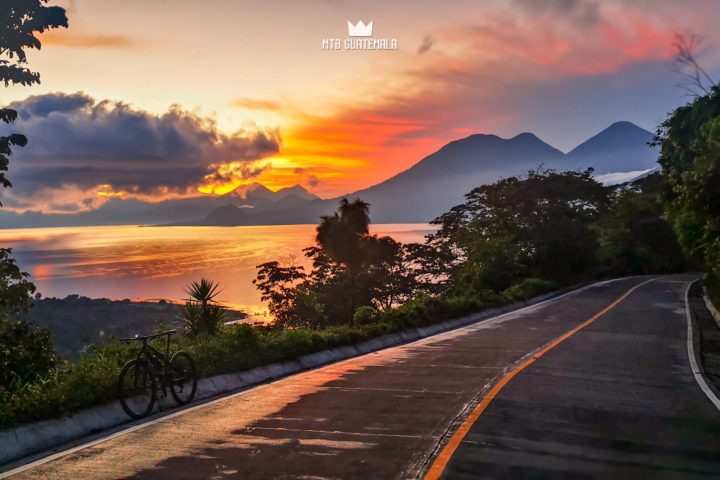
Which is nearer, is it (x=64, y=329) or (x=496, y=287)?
(x=496, y=287)

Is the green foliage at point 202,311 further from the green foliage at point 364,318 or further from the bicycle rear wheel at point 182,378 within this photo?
the green foliage at point 364,318

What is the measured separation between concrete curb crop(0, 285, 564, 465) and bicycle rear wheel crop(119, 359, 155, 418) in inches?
8.9

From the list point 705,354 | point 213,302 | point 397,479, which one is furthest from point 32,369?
point 705,354

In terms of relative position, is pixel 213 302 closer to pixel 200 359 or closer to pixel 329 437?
pixel 200 359

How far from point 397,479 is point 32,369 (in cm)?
887

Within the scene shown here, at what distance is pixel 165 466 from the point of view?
21.8ft

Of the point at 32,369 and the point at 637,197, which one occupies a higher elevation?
the point at 637,197

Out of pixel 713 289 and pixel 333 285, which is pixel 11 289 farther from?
pixel 333 285

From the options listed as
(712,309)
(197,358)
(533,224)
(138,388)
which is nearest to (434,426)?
(138,388)

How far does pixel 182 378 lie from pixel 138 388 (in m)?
0.77

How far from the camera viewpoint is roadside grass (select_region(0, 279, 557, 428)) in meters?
8.32

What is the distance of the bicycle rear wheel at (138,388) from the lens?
920 centimetres

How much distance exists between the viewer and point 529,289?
3769 centimetres

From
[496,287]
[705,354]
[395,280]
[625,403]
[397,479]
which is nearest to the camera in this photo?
[397,479]
